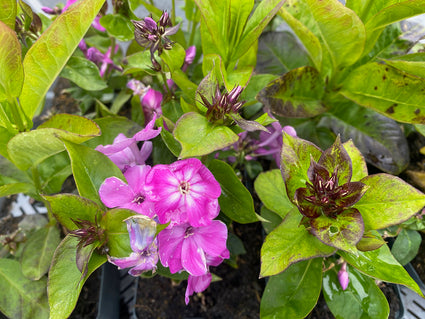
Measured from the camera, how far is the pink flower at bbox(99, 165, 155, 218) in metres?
0.57

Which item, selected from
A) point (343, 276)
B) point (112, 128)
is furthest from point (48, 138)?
point (343, 276)

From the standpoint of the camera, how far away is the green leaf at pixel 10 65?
540 millimetres

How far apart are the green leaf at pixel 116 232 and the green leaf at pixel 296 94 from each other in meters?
0.37

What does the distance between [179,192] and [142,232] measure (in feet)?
0.27

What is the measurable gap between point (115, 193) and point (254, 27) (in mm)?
382

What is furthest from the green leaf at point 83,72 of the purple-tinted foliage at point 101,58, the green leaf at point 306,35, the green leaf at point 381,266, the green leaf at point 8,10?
the green leaf at point 381,266

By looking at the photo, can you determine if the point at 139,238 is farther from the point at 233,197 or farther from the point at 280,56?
the point at 280,56

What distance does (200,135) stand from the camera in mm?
553

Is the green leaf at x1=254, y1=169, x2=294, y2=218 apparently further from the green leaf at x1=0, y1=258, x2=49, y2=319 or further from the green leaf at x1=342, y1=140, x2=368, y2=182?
the green leaf at x1=0, y1=258, x2=49, y2=319

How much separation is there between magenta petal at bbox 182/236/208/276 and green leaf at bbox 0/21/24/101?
372 millimetres

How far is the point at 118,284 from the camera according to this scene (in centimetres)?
103

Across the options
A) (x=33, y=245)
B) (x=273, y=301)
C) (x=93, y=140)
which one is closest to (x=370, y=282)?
(x=273, y=301)

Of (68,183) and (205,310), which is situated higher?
(68,183)

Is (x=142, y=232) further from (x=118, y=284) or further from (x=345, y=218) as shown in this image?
(x=118, y=284)
